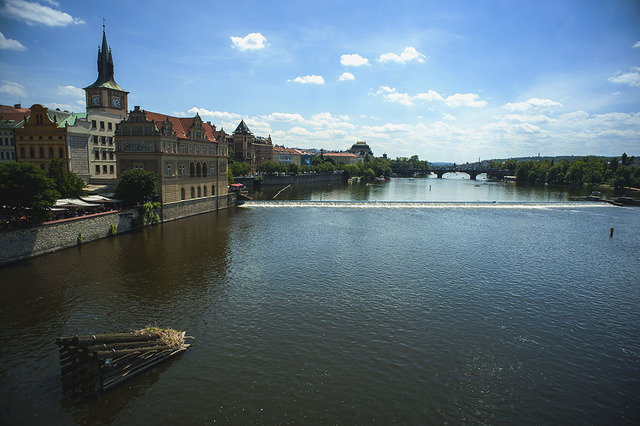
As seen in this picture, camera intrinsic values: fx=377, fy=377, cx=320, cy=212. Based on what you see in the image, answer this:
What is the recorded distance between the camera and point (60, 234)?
3322 centimetres

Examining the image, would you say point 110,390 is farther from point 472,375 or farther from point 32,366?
point 472,375

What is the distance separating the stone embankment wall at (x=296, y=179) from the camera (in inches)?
4217

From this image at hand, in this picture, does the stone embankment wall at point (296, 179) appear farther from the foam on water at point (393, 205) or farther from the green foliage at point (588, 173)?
the green foliage at point (588, 173)

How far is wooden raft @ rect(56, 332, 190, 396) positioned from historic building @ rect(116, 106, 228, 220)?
3571cm

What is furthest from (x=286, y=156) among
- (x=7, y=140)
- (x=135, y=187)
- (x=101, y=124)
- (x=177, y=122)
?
(x=135, y=187)

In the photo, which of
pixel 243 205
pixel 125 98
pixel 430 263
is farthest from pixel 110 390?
pixel 125 98

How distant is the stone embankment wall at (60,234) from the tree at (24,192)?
1529mm

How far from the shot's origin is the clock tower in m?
60.1

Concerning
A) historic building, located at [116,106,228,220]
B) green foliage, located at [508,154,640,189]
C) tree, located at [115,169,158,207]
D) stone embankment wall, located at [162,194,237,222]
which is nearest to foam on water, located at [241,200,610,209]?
stone embankment wall, located at [162,194,237,222]

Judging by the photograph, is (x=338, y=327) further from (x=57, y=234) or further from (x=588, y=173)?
(x=588, y=173)

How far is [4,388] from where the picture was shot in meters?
14.8

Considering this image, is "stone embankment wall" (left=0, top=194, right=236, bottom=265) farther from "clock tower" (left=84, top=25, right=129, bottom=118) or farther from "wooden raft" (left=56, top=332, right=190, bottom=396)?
"clock tower" (left=84, top=25, right=129, bottom=118)

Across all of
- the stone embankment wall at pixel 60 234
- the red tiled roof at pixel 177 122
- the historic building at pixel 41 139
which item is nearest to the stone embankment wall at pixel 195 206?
the stone embankment wall at pixel 60 234

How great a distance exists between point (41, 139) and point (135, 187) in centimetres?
2358
